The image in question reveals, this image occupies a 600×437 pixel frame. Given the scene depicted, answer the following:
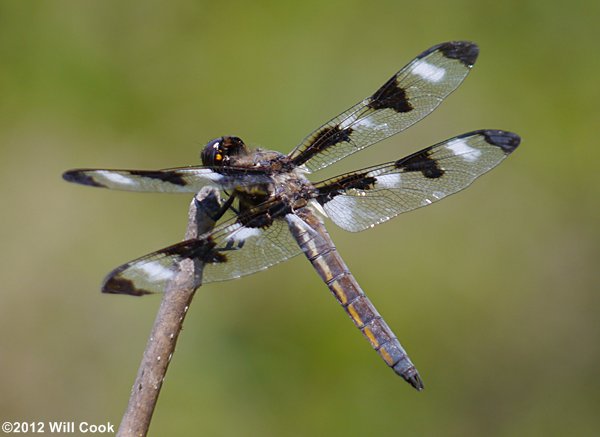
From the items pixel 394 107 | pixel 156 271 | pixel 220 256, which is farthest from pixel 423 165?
pixel 156 271

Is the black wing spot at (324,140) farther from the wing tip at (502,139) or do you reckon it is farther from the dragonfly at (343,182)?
the wing tip at (502,139)

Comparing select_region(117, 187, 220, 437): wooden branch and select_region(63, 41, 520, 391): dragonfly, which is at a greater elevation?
select_region(63, 41, 520, 391): dragonfly

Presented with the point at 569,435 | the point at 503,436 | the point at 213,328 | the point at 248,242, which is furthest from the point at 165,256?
the point at 569,435

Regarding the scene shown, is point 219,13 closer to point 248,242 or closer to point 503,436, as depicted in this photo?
point 248,242

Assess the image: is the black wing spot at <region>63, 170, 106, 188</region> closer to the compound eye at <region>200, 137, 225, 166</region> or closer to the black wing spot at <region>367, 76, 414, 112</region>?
the compound eye at <region>200, 137, 225, 166</region>

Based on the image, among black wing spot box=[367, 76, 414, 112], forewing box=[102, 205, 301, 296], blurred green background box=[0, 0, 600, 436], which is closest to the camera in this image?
forewing box=[102, 205, 301, 296]

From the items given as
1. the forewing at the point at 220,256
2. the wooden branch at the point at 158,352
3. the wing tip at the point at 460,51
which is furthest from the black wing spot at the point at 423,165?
the wooden branch at the point at 158,352

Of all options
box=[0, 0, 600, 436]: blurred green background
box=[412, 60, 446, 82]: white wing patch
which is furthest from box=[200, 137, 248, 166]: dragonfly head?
box=[0, 0, 600, 436]: blurred green background
